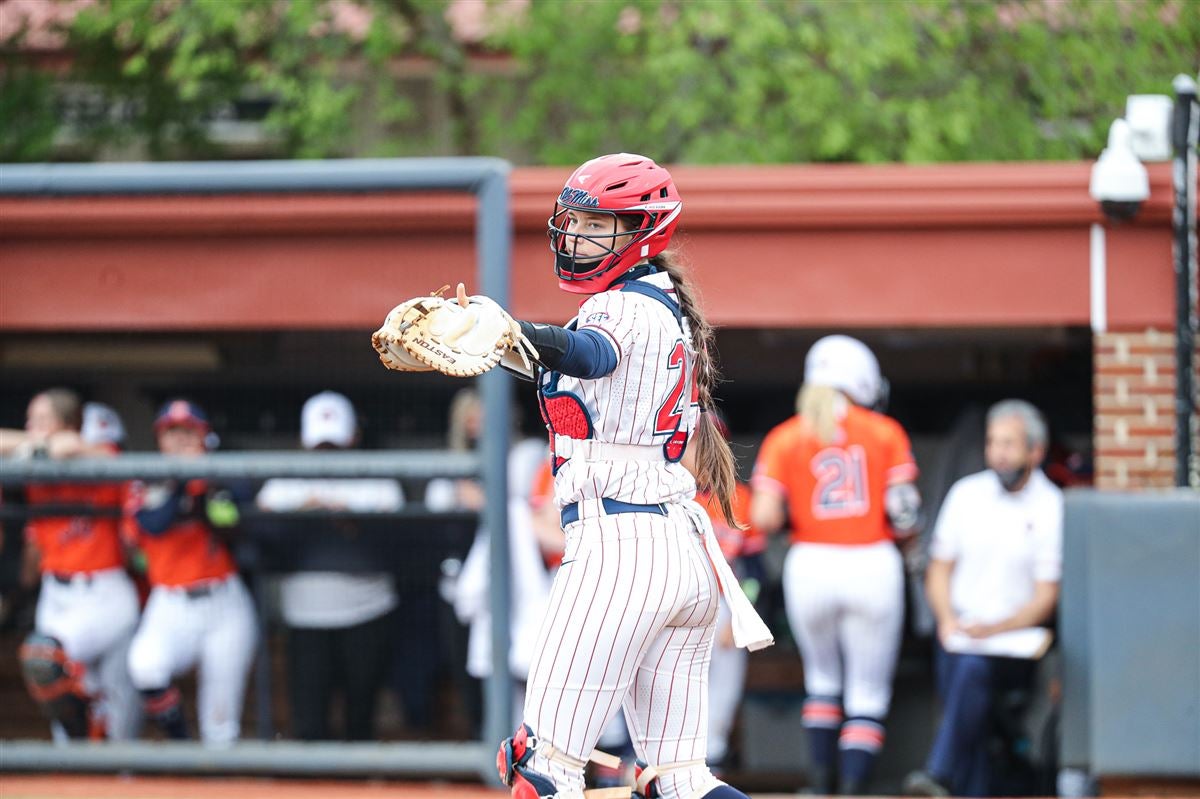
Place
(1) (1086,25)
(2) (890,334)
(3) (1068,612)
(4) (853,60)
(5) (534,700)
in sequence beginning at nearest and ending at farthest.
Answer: (5) (534,700), (3) (1068,612), (2) (890,334), (4) (853,60), (1) (1086,25)

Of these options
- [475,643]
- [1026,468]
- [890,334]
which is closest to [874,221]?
[1026,468]

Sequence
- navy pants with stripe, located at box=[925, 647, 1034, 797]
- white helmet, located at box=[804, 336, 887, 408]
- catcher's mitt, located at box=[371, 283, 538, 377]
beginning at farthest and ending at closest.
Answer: white helmet, located at box=[804, 336, 887, 408] → navy pants with stripe, located at box=[925, 647, 1034, 797] → catcher's mitt, located at box=[371, 283, 538, 377]

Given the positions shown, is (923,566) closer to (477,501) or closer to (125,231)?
(477,501)

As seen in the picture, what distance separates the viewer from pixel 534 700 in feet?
10.0

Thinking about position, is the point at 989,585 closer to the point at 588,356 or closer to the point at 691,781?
the point at 691,781

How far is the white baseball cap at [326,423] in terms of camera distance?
6105 mm

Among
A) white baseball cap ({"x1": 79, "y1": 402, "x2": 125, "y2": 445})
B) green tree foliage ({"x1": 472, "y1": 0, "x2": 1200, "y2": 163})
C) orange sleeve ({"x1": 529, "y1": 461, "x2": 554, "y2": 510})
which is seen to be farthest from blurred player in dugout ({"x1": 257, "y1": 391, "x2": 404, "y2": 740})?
green tree foliage ({"x1": 472, "y1": 0, "x2": 1200, "y2": 163})

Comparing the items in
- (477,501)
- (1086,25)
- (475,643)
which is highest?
(1086,25)

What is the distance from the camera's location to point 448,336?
8.84 feet

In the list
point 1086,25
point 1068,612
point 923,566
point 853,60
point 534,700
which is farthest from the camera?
point 1086,25

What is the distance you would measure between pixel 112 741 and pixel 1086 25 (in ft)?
23.0

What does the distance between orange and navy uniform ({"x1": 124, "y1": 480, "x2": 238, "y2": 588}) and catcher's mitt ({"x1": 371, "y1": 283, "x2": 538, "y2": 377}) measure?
347 centimetres

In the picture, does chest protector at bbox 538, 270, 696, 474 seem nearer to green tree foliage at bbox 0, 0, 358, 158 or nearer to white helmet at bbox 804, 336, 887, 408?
white helmet at bbox 804, 336, 887, 408

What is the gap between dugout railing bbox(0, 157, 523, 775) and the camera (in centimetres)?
556
